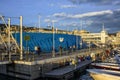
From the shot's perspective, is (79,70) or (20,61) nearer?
(20,61)

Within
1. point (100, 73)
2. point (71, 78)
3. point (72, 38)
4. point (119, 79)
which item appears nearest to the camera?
point (119, 79)

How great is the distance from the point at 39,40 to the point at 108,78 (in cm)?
2831

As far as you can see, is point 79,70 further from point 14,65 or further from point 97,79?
point 14,65

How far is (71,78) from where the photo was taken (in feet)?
140

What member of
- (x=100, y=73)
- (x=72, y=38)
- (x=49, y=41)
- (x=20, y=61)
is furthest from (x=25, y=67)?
(x=72, y=38)

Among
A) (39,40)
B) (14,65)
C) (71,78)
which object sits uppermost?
(39,40)

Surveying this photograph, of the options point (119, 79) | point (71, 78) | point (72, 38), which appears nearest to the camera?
point (119, 79)

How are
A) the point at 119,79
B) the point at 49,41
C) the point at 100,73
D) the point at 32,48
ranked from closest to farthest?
the point at 119,79
the point at 100,73
the point at 32,48
the point at 49,41

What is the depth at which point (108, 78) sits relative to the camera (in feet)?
123

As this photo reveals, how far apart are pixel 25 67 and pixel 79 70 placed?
1381cm

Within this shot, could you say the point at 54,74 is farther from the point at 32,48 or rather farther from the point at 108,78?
the point at 32,48

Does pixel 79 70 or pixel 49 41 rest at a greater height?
pixel 49 41

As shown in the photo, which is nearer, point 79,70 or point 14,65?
point 14,65

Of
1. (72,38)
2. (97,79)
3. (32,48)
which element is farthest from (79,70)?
(72,38)
